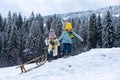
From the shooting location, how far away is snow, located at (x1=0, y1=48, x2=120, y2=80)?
526 inches

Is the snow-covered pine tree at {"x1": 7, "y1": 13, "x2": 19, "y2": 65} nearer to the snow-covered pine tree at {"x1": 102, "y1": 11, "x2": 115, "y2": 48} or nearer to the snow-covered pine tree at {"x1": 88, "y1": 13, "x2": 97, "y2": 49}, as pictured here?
the snow-covered pine tree at {"x1": 88, "y1": 13, "x2": 97, "y2": 49}

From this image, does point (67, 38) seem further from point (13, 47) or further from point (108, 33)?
point (13, 47)

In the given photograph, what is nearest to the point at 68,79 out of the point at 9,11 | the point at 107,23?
the point at 107,23

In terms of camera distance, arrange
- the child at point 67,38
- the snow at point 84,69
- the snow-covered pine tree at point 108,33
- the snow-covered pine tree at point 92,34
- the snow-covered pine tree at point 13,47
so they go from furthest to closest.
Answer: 1. the snow-covered pine tree at point 13,47
2. the snow-covered pine tree at point 92,34
3. the snow-covered pine tree at point 108,33
4. the child at point 67,38
5. the snow at point 84,69

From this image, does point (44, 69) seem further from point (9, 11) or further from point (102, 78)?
point (9, 11)

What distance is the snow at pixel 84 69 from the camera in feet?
43.8

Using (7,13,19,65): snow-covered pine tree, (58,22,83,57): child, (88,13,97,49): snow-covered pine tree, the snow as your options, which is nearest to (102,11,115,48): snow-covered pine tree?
(88,13,97,49): snow-covered pine tree

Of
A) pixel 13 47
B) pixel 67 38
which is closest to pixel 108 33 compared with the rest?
pixel 13 47

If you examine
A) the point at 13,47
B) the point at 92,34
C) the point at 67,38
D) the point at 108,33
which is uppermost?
the point at 67,38

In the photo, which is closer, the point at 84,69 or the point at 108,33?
the point at 84,69

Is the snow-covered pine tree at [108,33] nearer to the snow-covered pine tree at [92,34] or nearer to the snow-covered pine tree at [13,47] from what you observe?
the snow-covered pine tree at [92,34]

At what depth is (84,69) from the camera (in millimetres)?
14609

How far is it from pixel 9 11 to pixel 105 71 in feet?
497

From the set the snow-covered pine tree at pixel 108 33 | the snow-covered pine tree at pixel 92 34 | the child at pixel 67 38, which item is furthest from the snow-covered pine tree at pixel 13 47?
the child at pixel 67 38
